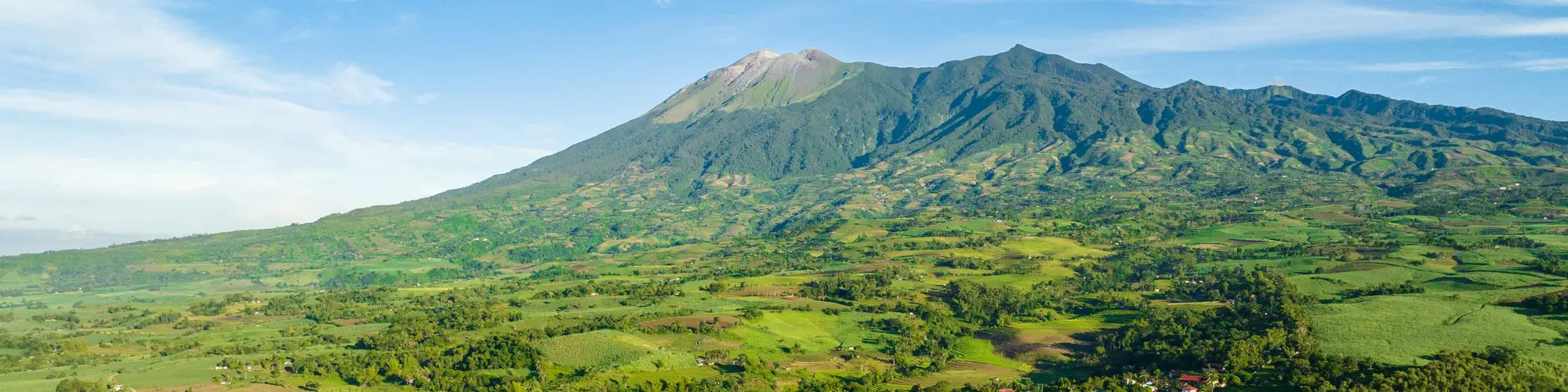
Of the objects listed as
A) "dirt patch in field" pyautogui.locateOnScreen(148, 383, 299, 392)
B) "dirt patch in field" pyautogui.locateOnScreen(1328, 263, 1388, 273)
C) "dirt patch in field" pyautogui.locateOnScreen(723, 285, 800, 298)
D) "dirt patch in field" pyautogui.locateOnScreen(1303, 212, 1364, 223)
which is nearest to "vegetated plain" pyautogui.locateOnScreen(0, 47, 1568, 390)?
"dirt patch in field" pyautogui.locateOnScreen(148, 383, 299, 392)

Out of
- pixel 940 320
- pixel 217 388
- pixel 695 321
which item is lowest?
pixel 940 320

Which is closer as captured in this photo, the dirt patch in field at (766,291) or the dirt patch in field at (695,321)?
the dirt patch in field at (695,321)

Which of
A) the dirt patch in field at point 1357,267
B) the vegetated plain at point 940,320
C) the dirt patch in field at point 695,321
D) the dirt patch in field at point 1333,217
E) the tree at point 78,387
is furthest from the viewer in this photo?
the dirt patch in field at point 1333,217

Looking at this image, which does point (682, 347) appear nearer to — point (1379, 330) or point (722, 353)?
point (722, 353)

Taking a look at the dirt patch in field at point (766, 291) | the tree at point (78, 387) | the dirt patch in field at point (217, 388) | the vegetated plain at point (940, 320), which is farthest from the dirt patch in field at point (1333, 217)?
the tree at point (78, 387)

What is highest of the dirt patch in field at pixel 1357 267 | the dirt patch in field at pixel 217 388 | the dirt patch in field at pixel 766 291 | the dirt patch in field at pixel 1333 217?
the dirt patch in field at pixel 217 388

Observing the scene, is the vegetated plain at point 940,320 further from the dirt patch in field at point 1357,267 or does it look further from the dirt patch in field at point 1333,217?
the dirt patch in field at point 1333,217

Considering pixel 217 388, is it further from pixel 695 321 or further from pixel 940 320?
pixel 940 320

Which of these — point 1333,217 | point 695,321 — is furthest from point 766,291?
point 1333,217

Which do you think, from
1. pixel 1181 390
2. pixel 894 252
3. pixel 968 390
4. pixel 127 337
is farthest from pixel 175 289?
pixel 1181 390

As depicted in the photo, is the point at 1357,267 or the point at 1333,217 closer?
the point at 1357,267

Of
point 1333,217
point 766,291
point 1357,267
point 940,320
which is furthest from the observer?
point 1333,217

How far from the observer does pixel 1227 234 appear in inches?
6122

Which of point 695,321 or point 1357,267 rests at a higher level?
point 695,321
